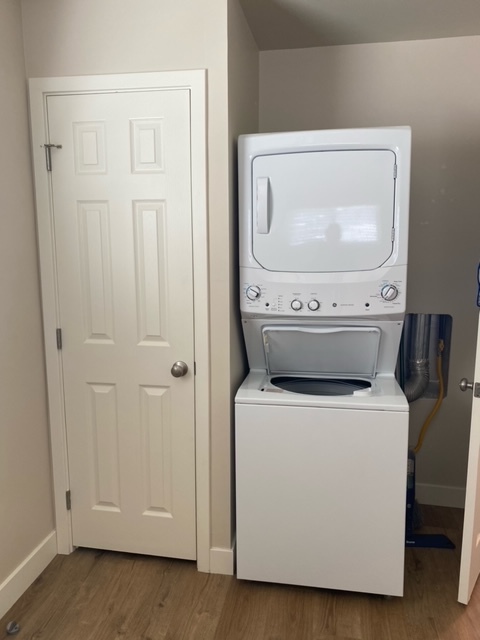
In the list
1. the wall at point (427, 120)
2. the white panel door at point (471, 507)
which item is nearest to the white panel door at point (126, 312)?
the wall at point (427, 120)

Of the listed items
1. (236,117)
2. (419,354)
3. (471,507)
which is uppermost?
(236,117)

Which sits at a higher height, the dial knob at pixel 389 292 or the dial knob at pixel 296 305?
the dial knob at pixel 389 292

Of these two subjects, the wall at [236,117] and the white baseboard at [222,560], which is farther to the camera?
the white baseboard at [222,560]

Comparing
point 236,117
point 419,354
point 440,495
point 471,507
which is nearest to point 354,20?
point 236,117

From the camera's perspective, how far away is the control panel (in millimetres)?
2010

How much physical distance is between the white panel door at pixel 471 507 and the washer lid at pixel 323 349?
43 cm

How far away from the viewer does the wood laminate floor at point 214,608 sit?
191 cm

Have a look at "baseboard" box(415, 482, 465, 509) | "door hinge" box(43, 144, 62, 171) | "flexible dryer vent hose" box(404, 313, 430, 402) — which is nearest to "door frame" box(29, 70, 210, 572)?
"door hinge" box(43, 144, 62, 171)

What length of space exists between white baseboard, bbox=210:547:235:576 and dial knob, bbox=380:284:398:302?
125 cm

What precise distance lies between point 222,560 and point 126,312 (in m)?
1.14

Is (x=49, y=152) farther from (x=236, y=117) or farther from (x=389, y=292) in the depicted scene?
(x=389, y=292)

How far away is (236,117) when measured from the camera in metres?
2.12

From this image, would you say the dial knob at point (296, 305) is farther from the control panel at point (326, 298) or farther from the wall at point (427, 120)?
the wall at point (427, 120)

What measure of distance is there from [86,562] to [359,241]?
6.00ft
